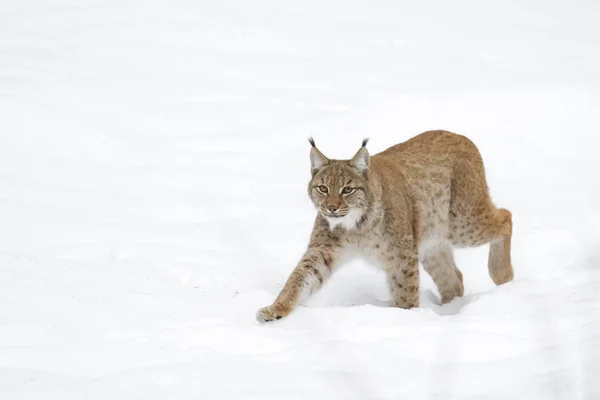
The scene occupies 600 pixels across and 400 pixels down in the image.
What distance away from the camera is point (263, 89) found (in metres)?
13.2

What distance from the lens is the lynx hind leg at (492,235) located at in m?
8.07

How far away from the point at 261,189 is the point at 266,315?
13.1 feet

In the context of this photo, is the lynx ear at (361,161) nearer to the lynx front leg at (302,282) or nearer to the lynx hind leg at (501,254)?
the lynx front leg at (302,282)

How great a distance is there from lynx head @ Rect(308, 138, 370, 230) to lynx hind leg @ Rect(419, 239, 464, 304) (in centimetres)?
129

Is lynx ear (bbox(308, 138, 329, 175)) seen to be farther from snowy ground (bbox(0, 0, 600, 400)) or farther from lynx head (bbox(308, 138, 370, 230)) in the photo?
snowy ground (bbox(0, 0, 600, 400))

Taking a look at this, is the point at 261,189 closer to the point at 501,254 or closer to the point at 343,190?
the point at 501,254

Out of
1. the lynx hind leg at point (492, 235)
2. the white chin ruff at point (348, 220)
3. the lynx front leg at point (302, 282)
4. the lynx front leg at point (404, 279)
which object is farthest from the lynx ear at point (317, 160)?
the lynx hind leg at point (492, 235)

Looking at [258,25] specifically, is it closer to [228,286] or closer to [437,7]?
[437,7]

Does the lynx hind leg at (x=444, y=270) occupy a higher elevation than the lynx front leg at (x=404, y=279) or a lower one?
lower

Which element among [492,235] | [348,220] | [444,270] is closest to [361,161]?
[348,220]

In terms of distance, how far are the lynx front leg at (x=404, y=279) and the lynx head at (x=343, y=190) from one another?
0.44 metres

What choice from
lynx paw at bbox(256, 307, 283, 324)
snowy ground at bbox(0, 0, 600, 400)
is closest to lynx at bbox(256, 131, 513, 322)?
lynx paw at bbox(256, 307, 283, 324)

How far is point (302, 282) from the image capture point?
6828 millimetres

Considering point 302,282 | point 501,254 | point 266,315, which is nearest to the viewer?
point 266,315
